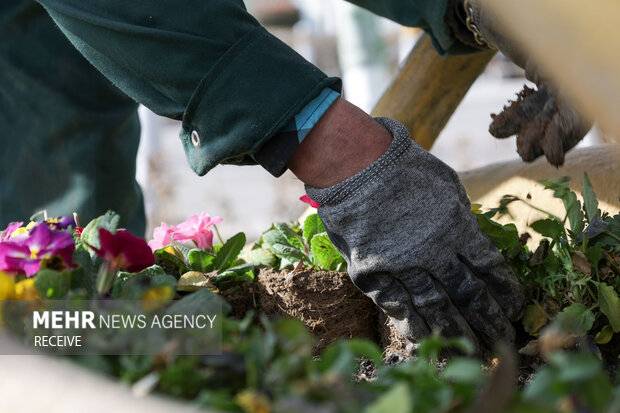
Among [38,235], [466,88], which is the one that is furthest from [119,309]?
[466,88]

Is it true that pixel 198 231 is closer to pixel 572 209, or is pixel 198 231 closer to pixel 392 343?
pixel 392 343

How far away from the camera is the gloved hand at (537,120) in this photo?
0.75m

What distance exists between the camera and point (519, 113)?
84cm

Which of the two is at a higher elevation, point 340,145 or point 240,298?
point 340,145

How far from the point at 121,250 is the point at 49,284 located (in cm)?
8

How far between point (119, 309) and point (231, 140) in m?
0.34

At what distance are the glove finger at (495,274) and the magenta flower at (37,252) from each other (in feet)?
1.65

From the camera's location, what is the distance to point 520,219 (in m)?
1.20

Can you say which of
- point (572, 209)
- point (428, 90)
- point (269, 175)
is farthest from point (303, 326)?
point (269, 175)

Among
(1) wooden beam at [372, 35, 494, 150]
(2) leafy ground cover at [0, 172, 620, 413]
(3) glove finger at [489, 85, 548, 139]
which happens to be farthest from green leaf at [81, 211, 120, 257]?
(1) wooden beam at [372, 35, 494, 150]

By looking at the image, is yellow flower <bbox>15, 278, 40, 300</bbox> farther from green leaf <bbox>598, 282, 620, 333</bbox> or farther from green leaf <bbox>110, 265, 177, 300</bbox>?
green leaf <bbox>598, 282, 620, 333</bbox>

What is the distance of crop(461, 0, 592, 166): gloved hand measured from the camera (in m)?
0.75

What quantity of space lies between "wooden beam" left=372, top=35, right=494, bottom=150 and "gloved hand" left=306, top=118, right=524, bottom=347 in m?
0.45

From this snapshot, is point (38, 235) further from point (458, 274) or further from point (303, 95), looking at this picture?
point (458, 274)
